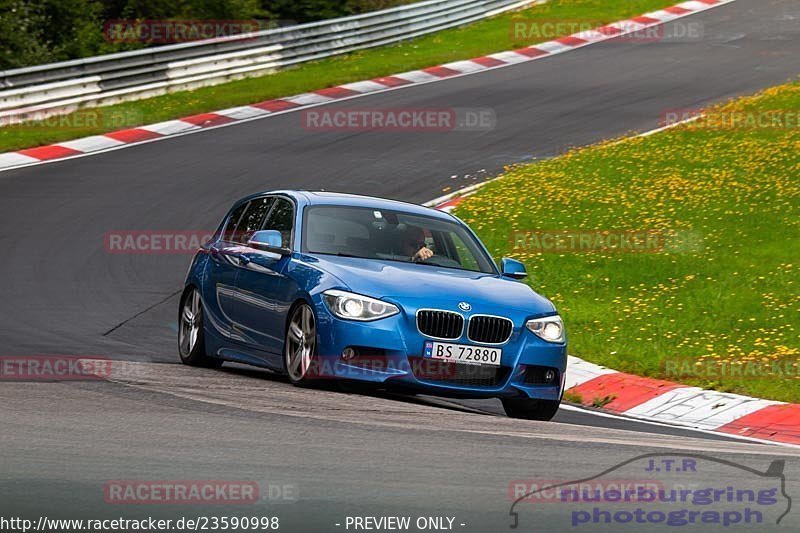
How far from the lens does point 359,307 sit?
32.3 feet

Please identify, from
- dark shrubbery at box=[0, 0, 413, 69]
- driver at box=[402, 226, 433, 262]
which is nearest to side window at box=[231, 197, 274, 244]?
driver at box=[402, 226, 433, 262]

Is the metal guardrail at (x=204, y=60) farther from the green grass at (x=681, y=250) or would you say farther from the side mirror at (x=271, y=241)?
the side mirror at (x=271, y=241)

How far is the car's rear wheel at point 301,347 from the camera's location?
32.8 feet

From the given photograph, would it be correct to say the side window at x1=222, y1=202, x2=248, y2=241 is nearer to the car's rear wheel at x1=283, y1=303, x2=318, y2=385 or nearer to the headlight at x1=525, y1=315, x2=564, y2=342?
the car's rear wheel at x1=283, y1=303, x2=318, y2=385

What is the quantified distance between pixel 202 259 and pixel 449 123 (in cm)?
1490

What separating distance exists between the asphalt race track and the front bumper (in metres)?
0.17

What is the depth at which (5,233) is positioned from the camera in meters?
18.3

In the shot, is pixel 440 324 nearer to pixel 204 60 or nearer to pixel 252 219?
pixel 252 219

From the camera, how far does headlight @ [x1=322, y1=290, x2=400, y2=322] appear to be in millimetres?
9812

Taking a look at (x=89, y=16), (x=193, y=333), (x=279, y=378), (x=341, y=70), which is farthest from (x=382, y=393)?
(x=89, y=16)

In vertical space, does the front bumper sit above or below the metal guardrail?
above

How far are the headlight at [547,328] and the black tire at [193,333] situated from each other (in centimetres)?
307

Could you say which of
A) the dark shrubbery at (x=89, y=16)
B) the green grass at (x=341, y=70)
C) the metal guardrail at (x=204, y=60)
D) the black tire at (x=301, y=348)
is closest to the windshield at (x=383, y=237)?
the black tire at (x=301, y=348)

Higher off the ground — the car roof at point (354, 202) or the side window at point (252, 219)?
the car roof at point (354, 202)
